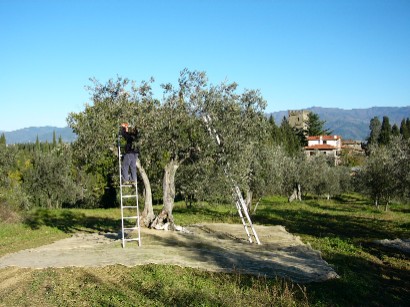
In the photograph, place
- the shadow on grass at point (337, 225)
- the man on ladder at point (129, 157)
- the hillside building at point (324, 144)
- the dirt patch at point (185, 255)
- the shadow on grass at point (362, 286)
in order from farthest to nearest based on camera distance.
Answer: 1. the hillside building at point (324, 144)
2. the shadow on grass at point (337, 225)
3. the man on ladder at point (129, 157)
4. the dirt patch at point (185, 255)
5. the shadow on grass at point (362, 286)

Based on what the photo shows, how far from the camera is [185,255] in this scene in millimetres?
13344

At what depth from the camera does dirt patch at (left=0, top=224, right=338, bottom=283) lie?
40.0ft

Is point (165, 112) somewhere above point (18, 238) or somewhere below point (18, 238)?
above

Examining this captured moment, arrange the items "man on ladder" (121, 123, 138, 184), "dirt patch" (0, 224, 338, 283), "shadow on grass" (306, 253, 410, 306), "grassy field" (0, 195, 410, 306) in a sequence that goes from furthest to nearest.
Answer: "man on ladder" (121, 123, 138, 184), "dirt patch" (0, 224, 338, 283), "shadow on grass" (306, 253, 410, 306), "grassy field" (0, 195, 410, 306)

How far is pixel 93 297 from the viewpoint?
30.6 feet

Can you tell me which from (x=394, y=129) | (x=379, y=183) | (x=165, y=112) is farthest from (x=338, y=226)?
(x=394, y=129)

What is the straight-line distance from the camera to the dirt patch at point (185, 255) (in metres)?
12.2

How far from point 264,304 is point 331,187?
162ft

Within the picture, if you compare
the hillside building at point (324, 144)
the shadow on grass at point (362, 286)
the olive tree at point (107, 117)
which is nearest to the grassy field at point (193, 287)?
the shadow on grass at point (362, 286)

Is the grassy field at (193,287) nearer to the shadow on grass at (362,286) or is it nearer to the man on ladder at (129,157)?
the shadow on grass at (362,286)

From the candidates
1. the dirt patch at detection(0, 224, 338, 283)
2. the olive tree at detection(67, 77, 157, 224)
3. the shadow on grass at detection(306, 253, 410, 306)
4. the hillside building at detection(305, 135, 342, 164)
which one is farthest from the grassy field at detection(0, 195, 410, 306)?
the hillside building at detection(305, 135, 342, 164)

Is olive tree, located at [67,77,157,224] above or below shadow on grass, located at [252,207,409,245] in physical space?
above

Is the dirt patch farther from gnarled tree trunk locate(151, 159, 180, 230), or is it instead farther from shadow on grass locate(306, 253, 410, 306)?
gnarled tree trunk locate(151, 159, 180, 230)

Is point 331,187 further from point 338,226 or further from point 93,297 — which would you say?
point 93,297
